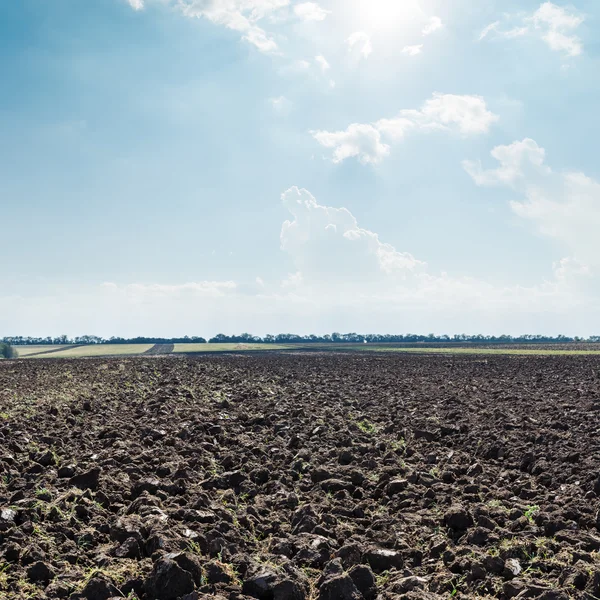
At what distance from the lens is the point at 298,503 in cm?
927

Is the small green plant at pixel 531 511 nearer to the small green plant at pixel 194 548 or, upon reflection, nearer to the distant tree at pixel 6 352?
the small green plant at pixel 194 548

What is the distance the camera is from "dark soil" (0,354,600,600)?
20.8 feet

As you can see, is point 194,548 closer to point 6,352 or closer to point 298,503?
point 298,503

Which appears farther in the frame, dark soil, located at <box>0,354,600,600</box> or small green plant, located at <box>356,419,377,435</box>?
small green plant, located at <box>356,419,377,435</box>

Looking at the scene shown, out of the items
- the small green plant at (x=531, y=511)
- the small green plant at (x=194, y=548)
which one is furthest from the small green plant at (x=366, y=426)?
the small green plant at (x=194, y=548)

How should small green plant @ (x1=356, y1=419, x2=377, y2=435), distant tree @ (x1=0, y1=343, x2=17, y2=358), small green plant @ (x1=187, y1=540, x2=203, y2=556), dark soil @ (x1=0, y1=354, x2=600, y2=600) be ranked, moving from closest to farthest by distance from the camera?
dark soil @ (x1=0, y1=354, x2=600, y2=600) < small green plant @ (x1=187, y1=540, x2=203, y2=556) < small green plant @ (x1=356, y1=419, x2=377, y2=435) < distant tree @ (x1=0, y1=343, x2=17, y2=358)

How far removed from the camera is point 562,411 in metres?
17.7

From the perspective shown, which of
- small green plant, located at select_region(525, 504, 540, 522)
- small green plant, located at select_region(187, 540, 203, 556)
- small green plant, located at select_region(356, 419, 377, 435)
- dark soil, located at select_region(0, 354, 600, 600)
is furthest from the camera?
small green plant, located at select_region(356, 419, 377, 435)

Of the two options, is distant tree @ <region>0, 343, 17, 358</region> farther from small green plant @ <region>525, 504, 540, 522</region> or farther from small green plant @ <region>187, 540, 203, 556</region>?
small green plant @ <region>525, 504, 540, 522</region>

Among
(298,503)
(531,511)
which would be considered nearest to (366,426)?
(298,503)

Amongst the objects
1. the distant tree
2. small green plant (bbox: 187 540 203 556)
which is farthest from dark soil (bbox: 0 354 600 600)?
the distant tree

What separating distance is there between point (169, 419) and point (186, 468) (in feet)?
18.2

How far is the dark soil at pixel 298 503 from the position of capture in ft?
20.8

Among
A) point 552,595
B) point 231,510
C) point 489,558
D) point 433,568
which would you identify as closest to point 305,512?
point 231,510
